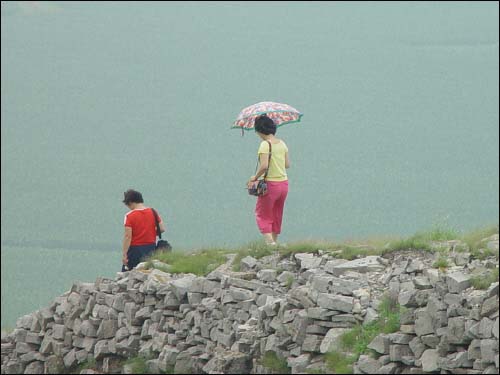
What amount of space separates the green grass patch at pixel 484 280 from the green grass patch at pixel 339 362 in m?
1.60

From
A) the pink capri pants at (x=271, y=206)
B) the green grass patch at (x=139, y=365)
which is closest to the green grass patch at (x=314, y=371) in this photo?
the green grass patch at (x=139, y=365)

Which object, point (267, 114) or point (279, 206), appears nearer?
point (279, 206)

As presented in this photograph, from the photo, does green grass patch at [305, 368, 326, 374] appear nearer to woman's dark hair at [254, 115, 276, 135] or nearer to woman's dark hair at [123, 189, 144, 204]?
woman's dark hair at [254, 115, 276, 135]

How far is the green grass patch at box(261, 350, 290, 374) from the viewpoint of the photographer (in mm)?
14462

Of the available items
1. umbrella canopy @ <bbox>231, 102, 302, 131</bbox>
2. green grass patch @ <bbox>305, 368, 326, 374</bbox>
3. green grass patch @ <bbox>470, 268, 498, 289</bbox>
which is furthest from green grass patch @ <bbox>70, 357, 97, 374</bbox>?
green grass patch @ <bbox>470, 268, 498, 289</bbox>

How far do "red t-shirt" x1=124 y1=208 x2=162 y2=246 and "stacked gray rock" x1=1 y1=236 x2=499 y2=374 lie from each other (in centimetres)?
57

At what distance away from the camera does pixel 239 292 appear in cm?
1589

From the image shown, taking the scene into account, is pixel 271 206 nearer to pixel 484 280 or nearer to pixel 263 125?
pixel 263 125

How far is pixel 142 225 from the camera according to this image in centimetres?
1828

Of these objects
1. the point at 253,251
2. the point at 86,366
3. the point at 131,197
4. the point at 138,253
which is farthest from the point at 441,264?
the point at 86,366

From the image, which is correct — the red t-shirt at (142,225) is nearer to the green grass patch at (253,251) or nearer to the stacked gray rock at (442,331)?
the green grass patch at (253,251)

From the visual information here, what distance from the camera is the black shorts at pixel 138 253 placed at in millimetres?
18562

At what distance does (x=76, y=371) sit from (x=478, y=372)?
8131 millimetres

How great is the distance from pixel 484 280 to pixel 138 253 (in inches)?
279
